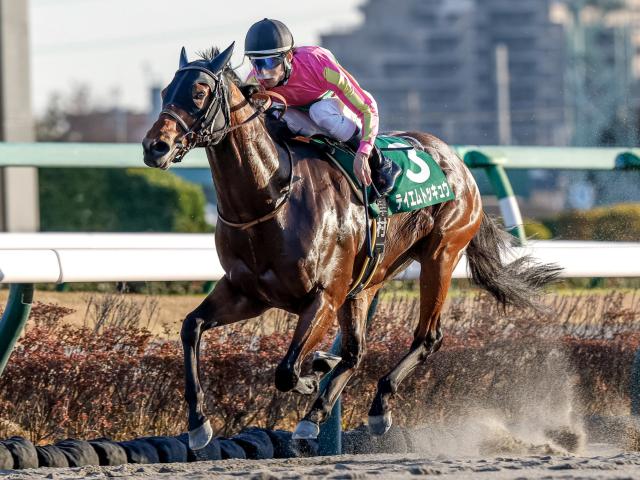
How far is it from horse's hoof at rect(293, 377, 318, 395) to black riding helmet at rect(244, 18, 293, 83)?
1.11 meters

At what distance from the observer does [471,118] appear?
184 feet

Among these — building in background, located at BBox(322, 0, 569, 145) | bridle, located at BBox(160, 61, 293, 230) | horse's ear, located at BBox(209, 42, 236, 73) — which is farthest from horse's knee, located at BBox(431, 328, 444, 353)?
building in background, located at BBox(322, 0, 569, 145)

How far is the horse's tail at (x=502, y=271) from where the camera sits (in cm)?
571

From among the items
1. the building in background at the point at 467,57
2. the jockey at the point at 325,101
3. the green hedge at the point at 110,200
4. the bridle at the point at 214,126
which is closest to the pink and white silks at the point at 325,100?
the jockey at the point at 325,101

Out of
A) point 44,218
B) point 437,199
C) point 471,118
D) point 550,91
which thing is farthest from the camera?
point 550,91

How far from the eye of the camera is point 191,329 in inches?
177

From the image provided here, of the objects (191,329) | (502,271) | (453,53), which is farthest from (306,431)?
(453,53)

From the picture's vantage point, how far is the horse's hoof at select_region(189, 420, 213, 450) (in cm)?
440

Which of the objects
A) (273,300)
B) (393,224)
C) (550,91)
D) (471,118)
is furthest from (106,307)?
(550,91)

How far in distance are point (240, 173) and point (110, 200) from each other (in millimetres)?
10399

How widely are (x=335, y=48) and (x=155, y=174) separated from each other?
59335 mm

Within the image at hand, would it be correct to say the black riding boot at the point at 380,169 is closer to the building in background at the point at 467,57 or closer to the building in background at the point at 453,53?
the building in background at the point at 467,57

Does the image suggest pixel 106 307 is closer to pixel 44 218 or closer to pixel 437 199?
pixel 437 199

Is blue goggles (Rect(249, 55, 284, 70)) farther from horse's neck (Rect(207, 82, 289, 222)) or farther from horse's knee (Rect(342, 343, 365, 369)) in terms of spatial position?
horse's knee (Rect(342, 343, 365, 369))
